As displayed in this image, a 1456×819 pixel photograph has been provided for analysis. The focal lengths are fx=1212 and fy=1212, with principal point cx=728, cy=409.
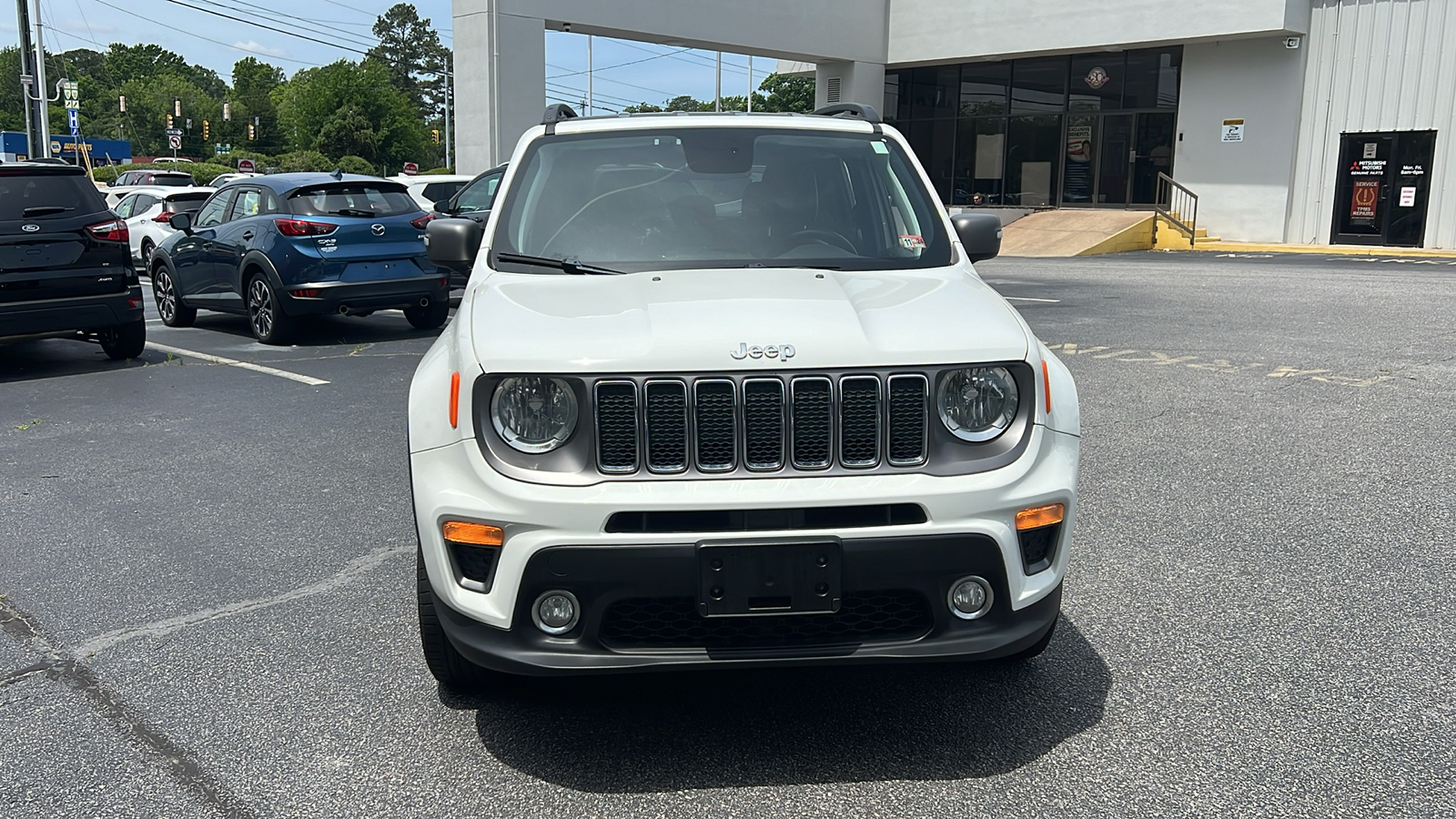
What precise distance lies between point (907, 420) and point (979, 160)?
105 ft

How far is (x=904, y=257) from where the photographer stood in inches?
167

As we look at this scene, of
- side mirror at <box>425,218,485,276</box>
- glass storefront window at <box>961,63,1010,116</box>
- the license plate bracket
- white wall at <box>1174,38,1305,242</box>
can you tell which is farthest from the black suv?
glass storefront window at <box>961,63,1010,116</box>

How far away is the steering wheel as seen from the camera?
14.1ft

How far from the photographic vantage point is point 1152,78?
29469 mm

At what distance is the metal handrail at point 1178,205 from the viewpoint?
1102 inches

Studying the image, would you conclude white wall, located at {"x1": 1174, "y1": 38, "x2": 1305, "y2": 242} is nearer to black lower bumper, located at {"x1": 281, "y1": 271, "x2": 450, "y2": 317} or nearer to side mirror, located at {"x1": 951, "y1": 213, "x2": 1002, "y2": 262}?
black lower bumper, located at {"x1": 281, "y1": 271, "x2": 450, "y2": 317}

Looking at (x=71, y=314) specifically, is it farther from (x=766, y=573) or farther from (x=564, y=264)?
(x=766, y=573)

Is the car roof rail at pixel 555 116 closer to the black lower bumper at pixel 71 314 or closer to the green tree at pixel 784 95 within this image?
the black lower bumper at pixel 71 314

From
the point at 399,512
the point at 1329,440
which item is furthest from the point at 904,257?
the point at 1329,440

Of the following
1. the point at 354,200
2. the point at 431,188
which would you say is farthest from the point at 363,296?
the point at 431,188

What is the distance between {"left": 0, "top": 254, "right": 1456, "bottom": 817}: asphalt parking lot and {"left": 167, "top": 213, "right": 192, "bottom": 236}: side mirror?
5507 millimetres

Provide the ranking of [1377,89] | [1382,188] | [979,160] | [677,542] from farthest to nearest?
[979,160]
[1382,188]
[1377,89]
[677,542]

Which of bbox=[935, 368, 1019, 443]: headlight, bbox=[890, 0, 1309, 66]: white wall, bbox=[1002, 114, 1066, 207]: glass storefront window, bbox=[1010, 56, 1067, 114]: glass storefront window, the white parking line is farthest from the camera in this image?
bbox=[1002, 114, 1066, 207]: glass storefront window

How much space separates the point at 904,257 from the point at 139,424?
5.95m
